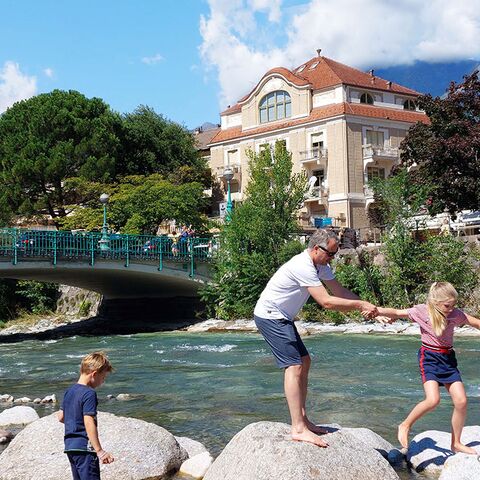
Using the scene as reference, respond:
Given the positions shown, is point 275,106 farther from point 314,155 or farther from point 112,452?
point 112,452

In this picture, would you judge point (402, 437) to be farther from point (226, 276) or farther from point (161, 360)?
point (226, 276)

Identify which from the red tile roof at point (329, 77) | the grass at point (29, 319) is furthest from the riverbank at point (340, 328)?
the red tile roof at point (329, 77)

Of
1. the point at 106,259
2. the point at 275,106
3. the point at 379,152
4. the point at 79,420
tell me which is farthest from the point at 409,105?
the point at 79,420

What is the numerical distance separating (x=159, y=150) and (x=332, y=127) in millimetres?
15111

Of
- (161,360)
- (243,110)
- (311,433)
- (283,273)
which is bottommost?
(161,360)

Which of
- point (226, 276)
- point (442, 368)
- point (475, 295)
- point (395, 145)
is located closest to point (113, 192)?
point (226, 276)

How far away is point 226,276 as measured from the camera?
33656 millimetres

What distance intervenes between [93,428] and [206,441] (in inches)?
168

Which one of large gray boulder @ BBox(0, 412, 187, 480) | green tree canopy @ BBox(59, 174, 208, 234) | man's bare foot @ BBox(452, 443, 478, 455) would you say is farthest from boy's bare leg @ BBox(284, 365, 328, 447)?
green tree canopy @ BBox(59, 174, 208, 234)

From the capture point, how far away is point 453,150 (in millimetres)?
32875

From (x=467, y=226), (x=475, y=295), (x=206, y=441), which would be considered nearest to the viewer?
(x=206, y=441)

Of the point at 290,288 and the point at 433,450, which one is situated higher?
the point at 290,288

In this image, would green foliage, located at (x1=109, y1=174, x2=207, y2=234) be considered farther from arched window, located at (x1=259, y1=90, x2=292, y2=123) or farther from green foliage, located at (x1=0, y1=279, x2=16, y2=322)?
arched window, located at (x1=259, y1=90, x2=292, y2=123)

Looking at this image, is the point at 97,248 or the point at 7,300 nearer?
the point at 97,248
